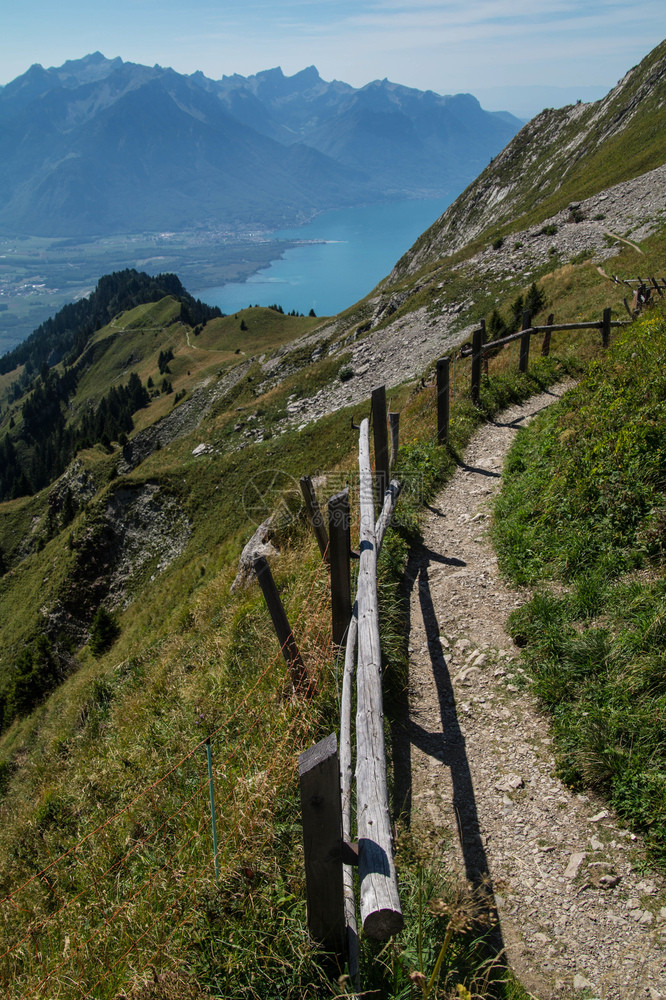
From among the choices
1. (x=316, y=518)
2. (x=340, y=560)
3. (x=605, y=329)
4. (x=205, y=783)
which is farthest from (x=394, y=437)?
(x=605, y=329)

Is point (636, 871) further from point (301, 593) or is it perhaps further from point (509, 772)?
point (301, 593)

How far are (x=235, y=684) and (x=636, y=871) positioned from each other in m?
4.31

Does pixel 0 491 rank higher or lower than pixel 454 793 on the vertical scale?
lower

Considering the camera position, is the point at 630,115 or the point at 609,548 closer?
the point at 609,548

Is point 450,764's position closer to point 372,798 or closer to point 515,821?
point 515,821

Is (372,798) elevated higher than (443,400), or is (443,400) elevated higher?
(443,400)

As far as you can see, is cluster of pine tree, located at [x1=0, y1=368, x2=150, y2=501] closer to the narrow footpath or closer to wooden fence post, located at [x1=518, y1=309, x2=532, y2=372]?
wooden fence post, located at [x1=518, y1=309, x2=532, y2=372]

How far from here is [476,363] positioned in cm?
1346

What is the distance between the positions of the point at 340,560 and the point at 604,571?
9.31 ft

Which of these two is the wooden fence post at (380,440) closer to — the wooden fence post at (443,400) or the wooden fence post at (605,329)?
the wooden fence post at (443,400)

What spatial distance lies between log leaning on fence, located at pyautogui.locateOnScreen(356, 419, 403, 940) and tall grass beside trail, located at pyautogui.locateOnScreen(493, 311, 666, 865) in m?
1.81

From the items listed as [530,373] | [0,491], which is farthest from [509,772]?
[0,491]

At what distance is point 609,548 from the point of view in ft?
19.6

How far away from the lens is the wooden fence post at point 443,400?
11.3m
